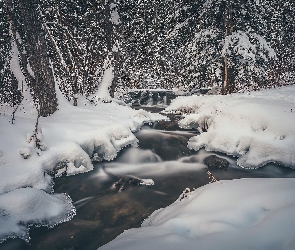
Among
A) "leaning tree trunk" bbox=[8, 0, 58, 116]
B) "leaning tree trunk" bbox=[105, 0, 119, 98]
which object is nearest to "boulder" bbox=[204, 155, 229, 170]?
"leaning tree trunk" bbox=[8, 0, 58, 116]

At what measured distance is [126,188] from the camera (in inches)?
229

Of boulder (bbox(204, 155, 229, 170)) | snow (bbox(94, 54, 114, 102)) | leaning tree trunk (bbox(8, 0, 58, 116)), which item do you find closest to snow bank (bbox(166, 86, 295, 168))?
boulder (bbox(204, 155, 229, 170))

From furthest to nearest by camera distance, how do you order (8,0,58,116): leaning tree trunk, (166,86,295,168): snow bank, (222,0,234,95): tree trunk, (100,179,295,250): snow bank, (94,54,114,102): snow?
(222,0,234,95): tree trunk, (94,54,114,102): snow, (8,0,58,116): leaning tree trunk, (166,86,295,168): snow bank, (100,179,295,250): snow bank

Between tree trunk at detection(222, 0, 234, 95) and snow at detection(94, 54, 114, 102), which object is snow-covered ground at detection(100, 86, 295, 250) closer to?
snow at detection(94, 54, 114, 102)

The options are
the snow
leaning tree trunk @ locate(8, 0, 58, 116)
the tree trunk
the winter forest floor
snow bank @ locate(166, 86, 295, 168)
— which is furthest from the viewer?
the tree trunk

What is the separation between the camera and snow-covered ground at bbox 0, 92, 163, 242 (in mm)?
4254

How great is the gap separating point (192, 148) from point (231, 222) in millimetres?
5838

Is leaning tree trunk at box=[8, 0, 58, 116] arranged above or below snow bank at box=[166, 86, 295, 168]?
above

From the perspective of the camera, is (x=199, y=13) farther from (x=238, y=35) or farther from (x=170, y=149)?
(x=170, y=149)

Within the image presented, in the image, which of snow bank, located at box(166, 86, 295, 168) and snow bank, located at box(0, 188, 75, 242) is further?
snow bank, located at box(166, 86, 295, 168)

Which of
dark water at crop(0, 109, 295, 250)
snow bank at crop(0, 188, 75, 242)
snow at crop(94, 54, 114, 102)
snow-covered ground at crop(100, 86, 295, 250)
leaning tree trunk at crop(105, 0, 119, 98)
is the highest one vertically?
leaning tree trunk at crop(105, 0, 119, 98)

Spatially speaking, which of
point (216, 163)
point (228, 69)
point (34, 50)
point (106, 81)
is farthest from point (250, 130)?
point (34, 50)

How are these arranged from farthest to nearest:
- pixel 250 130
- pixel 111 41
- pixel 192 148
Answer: pixel 111 41 → pixel 192 148 → pixel 250 130

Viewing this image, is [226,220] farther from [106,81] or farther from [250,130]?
[106,81]
